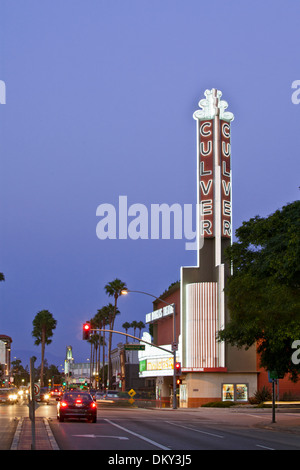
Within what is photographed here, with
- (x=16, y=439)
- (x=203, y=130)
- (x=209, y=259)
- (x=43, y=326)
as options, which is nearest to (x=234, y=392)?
(x=209, y=259)

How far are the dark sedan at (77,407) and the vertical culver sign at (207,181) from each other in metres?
33.8

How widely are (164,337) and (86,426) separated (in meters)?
51.8

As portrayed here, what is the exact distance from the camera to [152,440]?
23141 millimetres

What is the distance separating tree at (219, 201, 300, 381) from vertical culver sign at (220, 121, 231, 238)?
24939 millimetres

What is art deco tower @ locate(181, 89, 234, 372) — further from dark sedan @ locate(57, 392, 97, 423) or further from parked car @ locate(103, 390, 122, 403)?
dark sedan @ locate(57, 392, 97, 423)

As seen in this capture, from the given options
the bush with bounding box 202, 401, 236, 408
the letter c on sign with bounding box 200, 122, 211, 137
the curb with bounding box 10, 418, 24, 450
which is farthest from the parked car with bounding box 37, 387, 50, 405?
the curb with bounding box 10, 418, 24, 450

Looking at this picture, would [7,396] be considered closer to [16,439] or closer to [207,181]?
[207,181]

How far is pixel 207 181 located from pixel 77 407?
36044 millimetres

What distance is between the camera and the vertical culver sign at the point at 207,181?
64.4 meters

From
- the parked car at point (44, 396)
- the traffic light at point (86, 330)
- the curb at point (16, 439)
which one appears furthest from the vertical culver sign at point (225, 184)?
the curb at point (16, 439)

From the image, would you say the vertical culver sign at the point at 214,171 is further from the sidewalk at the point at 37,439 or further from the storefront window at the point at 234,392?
the sidewalk at the point at 37,439

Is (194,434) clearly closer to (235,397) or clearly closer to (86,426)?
(86,426)

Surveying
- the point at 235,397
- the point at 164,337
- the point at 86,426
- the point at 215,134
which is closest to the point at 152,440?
the point at 86,426

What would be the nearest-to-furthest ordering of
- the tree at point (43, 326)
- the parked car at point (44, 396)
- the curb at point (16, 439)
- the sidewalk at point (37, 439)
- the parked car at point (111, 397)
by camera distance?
the curb at point (16, 439) → the sidewalk at point (37, 439) → the parked car at point (44, 396) → the parked car at point (111, 397) → the tree at point (43, 326)
